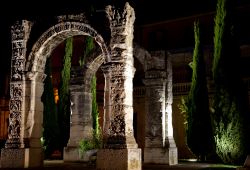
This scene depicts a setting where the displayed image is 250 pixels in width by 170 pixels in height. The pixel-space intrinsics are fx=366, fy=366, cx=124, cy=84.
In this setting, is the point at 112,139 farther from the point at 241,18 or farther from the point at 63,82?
the point at 241,18

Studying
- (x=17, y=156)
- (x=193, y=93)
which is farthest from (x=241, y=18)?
(x=17, y=156)

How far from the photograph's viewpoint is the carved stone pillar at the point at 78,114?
54.2 ft

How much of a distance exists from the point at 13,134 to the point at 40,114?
126 cm

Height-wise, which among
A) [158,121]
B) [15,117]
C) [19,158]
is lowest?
[19,158]

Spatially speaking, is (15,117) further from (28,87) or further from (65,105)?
(65,105)

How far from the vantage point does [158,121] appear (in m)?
16.1

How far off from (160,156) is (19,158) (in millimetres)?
5894

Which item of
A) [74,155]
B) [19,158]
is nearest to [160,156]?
[74,155]

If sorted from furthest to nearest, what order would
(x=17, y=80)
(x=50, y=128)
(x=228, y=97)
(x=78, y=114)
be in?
→ (x=50, y=128)
(x=78, y=114)
(x=228, y=97)
(x=17, y=80)

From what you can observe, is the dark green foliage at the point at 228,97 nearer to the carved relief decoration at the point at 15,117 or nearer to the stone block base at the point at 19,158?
the stone block base at the point at 19,158

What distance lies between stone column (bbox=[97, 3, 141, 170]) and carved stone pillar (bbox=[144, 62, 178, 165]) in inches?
146

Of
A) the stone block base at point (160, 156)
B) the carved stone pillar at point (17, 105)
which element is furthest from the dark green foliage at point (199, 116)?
the carved stone pillar at point (17, 105)

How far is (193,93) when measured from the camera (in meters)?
18.4

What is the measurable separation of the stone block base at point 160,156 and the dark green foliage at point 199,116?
6.29 feet
